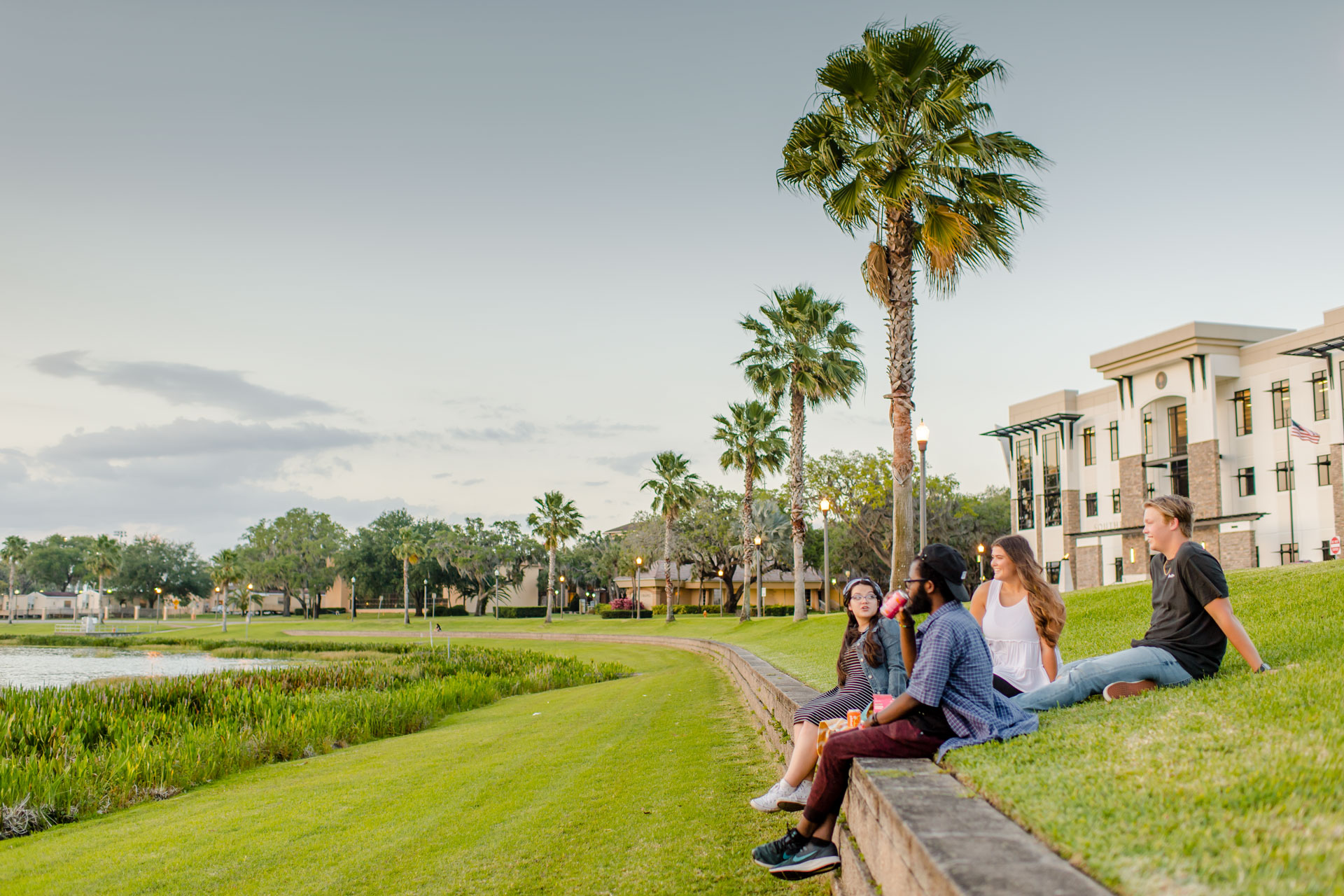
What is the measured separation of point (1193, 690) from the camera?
5.34 metres

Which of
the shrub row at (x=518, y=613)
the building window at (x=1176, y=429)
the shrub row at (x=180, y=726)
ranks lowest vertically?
the shrub row at (x=518, y=613)

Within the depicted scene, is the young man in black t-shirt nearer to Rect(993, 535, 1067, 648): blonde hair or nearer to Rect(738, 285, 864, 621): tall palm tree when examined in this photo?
Rect(993, 535, 1067, 648): blonde hair

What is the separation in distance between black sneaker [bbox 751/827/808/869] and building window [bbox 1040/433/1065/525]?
45.9 metres

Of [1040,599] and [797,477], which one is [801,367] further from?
[1040,599]

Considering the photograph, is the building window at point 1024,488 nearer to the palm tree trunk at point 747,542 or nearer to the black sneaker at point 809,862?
the palm tree trunk at point 747,542

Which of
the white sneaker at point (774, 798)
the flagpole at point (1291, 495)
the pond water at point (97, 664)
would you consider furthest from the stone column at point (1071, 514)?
the white sneaker at point (774, 798)

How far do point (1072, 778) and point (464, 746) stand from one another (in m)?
9.50

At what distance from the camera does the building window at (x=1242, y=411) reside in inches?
1410

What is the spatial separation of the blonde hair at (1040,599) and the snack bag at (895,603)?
1.63 meters

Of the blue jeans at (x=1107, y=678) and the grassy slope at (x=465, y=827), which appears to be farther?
the grassy slope at (x=465, y=827)

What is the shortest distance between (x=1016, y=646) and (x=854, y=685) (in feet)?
4.14

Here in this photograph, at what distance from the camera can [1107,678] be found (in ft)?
19.2

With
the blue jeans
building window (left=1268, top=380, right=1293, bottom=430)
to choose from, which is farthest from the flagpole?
the blue jeans

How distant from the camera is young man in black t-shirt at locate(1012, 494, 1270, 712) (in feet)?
18.7
